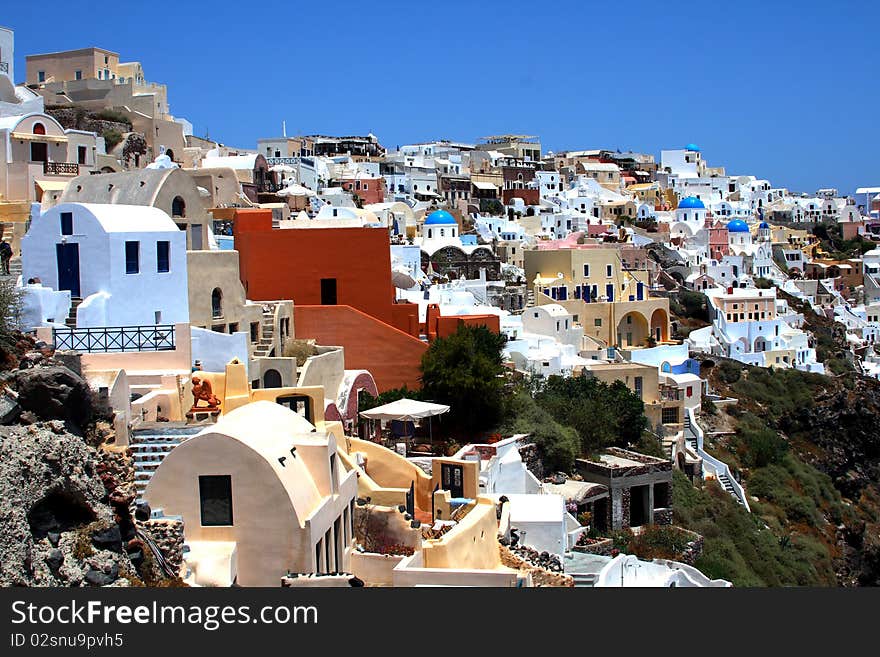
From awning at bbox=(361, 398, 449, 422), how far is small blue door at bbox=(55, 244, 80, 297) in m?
6.71

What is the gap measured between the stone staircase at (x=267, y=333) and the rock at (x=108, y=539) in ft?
40.3

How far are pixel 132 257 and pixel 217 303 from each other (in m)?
3.28

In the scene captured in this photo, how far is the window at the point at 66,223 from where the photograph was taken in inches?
741

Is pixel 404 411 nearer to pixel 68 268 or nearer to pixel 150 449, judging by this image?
pixel 68 268

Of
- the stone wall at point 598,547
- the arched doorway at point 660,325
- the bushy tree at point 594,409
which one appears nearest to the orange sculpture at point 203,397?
the stone wall at point 598,547

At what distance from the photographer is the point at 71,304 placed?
→ 1855cm

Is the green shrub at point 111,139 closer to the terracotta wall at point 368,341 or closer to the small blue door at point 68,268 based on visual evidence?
the terracotta wall at point 368,341

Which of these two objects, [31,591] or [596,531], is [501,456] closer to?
[596,531]

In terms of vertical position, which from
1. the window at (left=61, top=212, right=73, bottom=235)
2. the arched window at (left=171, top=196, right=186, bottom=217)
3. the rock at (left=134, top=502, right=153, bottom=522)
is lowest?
the rock at (left=134, top=502, right=153, bottom=522)

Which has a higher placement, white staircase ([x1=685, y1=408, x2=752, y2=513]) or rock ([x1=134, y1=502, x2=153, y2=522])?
rock ([x1=134, y1=502, x2=153, y2=522])

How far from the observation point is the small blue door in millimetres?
18891

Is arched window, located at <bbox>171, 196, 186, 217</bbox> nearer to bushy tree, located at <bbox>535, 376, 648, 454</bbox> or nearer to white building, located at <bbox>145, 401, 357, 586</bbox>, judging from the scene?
white building, located at <bbox>145, 401, 357, 586</bbox>

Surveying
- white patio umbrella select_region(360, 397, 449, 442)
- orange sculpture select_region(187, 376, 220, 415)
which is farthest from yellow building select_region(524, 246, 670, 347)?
orange sculpture select_region(187, 376, 220, 415)

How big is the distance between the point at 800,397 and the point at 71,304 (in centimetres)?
3893
